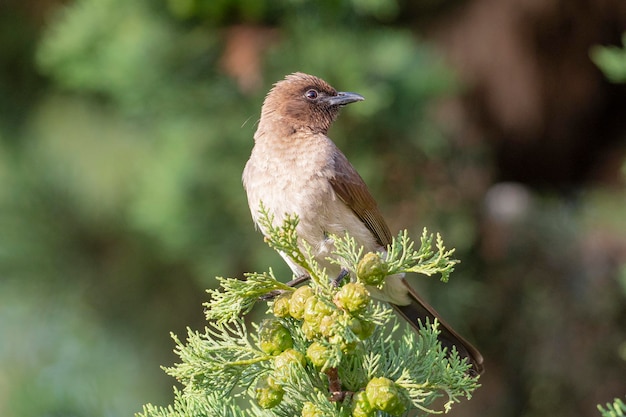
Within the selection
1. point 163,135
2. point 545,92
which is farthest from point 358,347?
point 545,92

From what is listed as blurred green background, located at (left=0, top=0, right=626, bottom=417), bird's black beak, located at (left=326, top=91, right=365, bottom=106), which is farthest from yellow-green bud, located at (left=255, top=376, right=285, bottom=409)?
blurred green background, located at (left=0, top=0, right=626, bottom=417)

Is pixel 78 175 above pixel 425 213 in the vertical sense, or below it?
above

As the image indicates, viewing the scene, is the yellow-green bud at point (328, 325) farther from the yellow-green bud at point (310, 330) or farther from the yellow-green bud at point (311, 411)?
the yellow-green bud at point (311, 411)

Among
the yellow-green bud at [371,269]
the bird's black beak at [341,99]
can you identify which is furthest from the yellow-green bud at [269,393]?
the bird's black beak at [341,99]

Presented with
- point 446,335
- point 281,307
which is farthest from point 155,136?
point 281,307

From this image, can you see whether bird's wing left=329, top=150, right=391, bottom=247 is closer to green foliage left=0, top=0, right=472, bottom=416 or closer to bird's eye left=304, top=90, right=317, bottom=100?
bird's eye left=304, top=90, right=317, bottom=100

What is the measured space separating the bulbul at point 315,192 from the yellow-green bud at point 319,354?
41.7 inches

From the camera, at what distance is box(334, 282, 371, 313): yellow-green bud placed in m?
1.79

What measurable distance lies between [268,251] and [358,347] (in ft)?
8.98

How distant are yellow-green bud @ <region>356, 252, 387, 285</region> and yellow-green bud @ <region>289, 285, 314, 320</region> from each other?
0.11 meters

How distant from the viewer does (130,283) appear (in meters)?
5.36

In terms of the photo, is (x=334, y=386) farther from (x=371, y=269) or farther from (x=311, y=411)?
(x=371, y=269)

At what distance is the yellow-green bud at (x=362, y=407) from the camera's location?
1.77 meters

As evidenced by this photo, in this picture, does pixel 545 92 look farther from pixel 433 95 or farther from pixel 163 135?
pixel 163 135
